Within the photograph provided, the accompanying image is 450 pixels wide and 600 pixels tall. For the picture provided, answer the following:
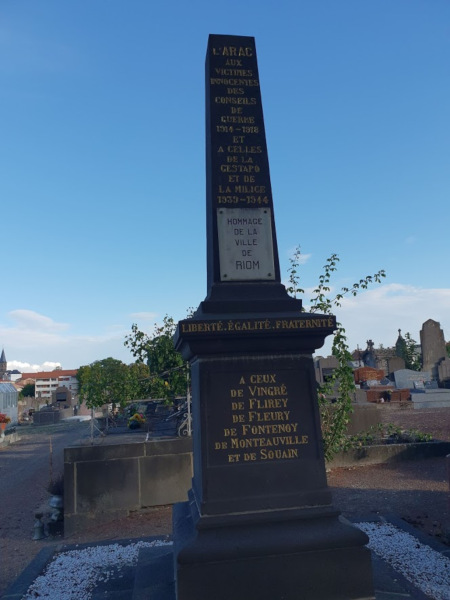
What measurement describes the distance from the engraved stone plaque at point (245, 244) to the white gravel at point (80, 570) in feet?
12.4

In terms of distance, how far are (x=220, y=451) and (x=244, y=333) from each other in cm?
110

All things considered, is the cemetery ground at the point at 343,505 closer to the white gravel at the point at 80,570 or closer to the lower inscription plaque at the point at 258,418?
the white gravel at the point at 80,570

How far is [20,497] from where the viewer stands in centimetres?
1120

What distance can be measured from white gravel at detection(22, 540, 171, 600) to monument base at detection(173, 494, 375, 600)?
6.02 feet

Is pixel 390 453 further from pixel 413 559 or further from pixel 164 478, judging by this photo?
pixel 413 559

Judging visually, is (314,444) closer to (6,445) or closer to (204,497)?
(204,497)

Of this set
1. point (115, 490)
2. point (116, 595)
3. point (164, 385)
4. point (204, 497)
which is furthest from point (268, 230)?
point (164, 385)

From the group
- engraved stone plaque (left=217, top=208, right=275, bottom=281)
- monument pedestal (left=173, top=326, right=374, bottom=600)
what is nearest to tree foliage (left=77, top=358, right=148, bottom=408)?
monument pedestal (left=173, top=326, right=374, bottom=600)

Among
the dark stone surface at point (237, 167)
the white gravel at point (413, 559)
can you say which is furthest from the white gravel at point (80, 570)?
the dark stone surface at point (237, 167)

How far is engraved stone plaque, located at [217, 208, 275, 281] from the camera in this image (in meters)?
4.93

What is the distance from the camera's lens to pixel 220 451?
4.19m

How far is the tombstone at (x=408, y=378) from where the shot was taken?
30984 millimetres

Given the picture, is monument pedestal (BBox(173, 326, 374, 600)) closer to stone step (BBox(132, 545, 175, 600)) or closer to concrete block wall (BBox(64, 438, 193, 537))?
stone step (BBox(132, 545, 175, 600))

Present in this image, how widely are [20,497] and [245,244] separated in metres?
9.78
